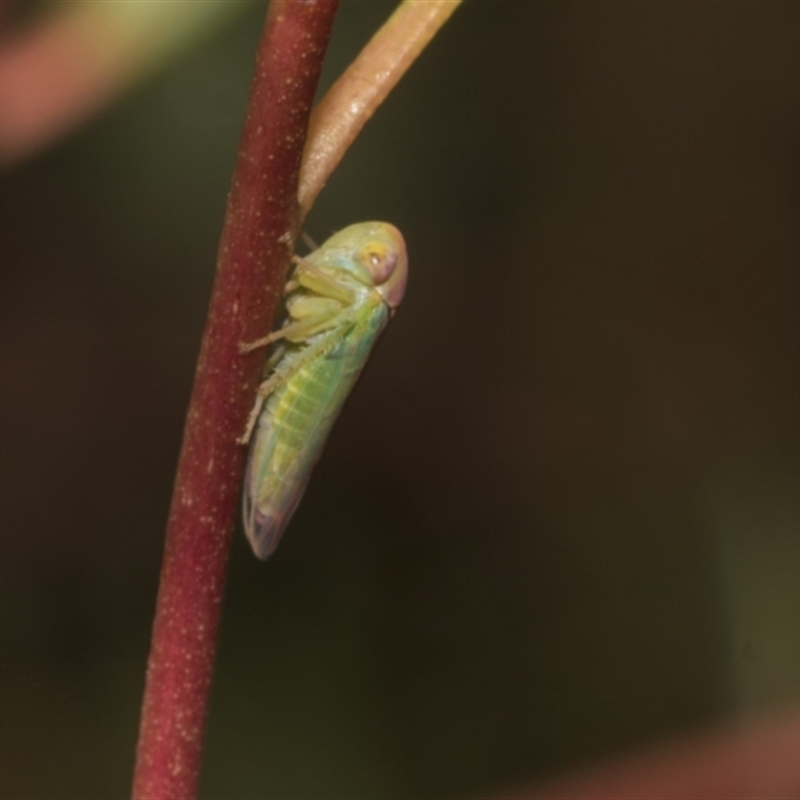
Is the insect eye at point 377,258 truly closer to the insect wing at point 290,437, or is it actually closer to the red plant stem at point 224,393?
the insect wing at point 290,437

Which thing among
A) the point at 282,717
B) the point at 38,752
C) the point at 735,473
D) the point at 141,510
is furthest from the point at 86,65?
the point at 735,473

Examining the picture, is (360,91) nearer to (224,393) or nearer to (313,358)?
(224,393)

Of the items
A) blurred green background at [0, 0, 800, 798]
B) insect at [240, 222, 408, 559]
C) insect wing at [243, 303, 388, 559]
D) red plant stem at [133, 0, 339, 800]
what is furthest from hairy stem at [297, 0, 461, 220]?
blurred green background at [0, 0, 800, 798]

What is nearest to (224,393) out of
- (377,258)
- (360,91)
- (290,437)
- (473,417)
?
(360,91)

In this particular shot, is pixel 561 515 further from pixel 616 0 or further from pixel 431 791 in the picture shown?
pixel 616 0

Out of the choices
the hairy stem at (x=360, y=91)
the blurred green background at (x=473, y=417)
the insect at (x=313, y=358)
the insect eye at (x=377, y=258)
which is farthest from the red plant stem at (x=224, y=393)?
the blurred green background at (x=473, y=417)
